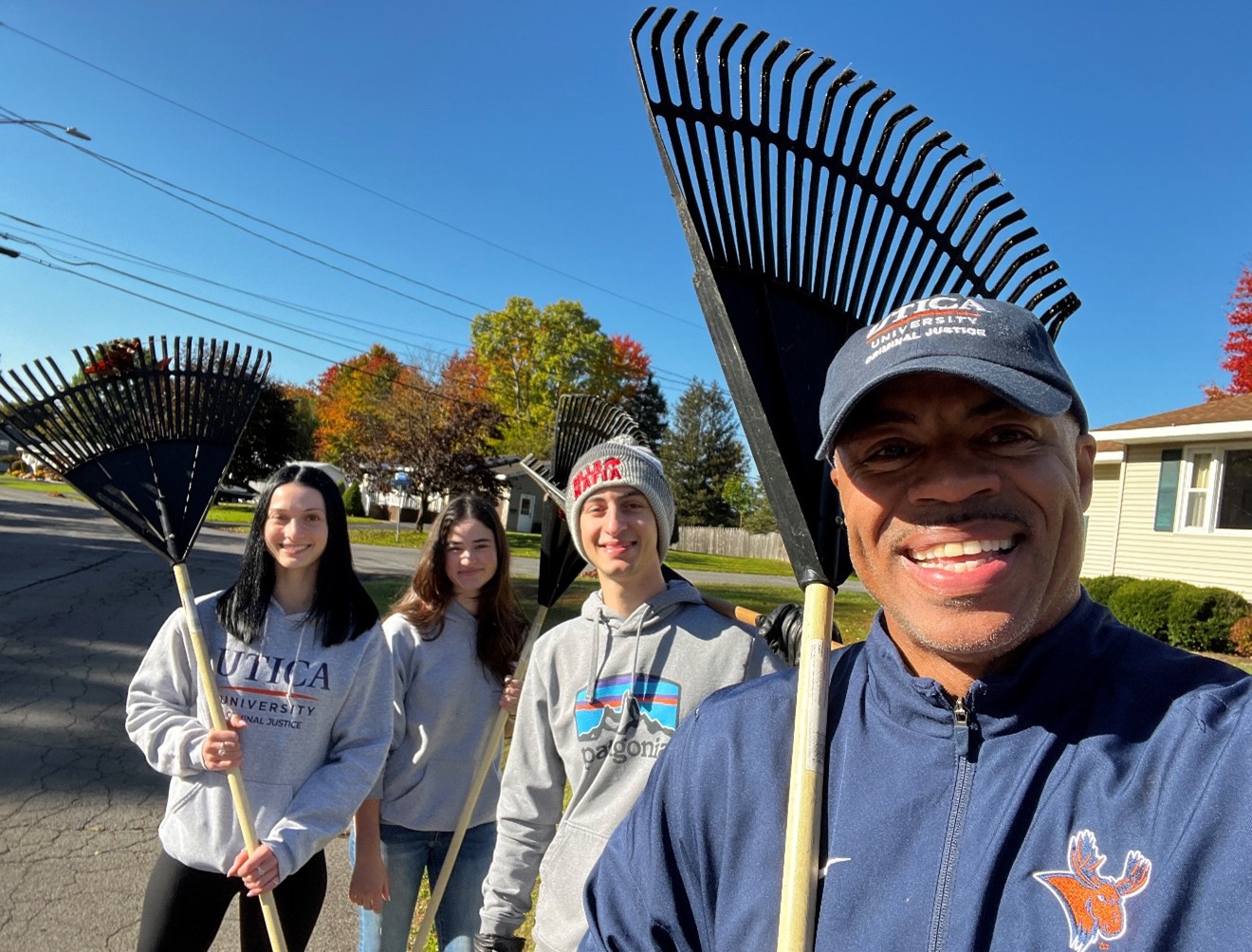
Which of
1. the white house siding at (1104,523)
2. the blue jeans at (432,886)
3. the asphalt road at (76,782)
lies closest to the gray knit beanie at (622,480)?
the blue jeans at (432,886)

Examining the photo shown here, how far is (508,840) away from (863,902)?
5.27 ft

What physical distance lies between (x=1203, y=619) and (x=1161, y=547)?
3568 mm

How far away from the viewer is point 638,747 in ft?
7.71

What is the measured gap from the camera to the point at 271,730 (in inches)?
113

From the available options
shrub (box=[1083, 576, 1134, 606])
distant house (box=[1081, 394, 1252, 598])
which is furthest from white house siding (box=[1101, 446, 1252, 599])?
shrub (box=[1083, 576, 1134, 606])

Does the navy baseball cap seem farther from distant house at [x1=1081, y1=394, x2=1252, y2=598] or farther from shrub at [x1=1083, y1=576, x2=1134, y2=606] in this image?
distant house at [x1=1081, y1=394, x2=1252, y2=598]

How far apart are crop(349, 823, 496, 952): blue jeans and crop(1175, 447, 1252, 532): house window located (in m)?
17.0

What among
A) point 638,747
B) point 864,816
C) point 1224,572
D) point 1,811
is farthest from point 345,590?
point 1224,572

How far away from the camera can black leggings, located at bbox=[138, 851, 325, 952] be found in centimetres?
269

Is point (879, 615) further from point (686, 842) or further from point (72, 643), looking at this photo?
point (72, 643)

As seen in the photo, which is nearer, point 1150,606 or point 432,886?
point 432,886

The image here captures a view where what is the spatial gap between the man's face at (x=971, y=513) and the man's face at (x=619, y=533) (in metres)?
1.39

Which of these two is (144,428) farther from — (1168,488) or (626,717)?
(1168,488)

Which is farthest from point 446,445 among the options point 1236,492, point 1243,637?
point 1243,637
